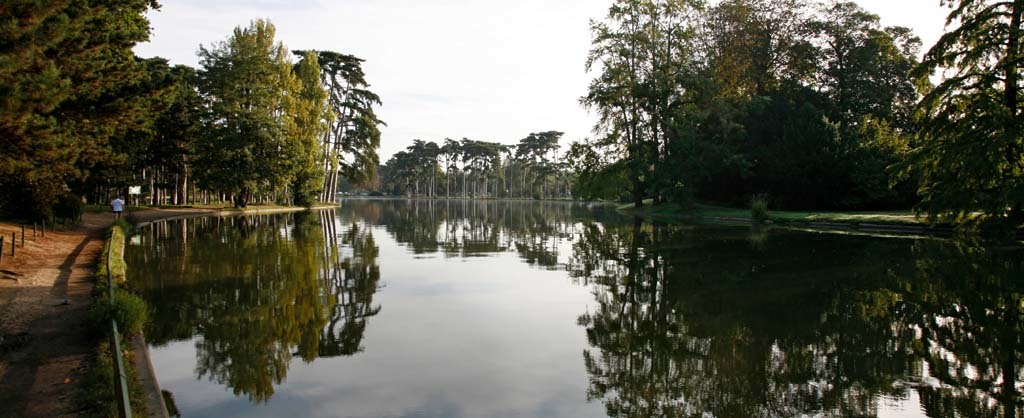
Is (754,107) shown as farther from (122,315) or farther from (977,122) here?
(122,315)

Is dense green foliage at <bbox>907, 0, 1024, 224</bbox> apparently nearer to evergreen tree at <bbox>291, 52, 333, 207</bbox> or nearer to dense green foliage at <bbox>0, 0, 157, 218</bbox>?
dense green foliage at <bbox>0, 0, 157, 218</bbox>

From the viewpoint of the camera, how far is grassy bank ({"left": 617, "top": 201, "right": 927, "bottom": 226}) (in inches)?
1173

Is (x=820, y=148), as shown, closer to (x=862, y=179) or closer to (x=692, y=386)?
(x=862, y=179)

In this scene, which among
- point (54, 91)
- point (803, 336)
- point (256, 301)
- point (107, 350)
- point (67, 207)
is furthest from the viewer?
point (67, 207)

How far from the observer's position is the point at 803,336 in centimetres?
842

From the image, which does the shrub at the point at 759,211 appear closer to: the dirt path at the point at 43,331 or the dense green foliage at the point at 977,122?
the dense green foliage at the point at 977,122

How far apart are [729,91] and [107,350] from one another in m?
48.4

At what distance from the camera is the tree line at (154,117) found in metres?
10.3

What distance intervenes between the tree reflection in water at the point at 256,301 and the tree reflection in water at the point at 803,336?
357 centimetres

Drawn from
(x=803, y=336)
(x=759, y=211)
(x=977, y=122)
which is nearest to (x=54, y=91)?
(x=803, y=336)

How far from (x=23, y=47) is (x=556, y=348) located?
9036mm

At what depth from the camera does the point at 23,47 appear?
30.8ft

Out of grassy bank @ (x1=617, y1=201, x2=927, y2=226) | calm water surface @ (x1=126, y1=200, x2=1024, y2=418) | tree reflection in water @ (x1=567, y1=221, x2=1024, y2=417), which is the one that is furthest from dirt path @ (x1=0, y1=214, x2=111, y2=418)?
grassy bank @ (x1=617, y1=201, x2=927, y2=226)

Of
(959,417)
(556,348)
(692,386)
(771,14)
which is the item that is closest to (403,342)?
(556,348)
